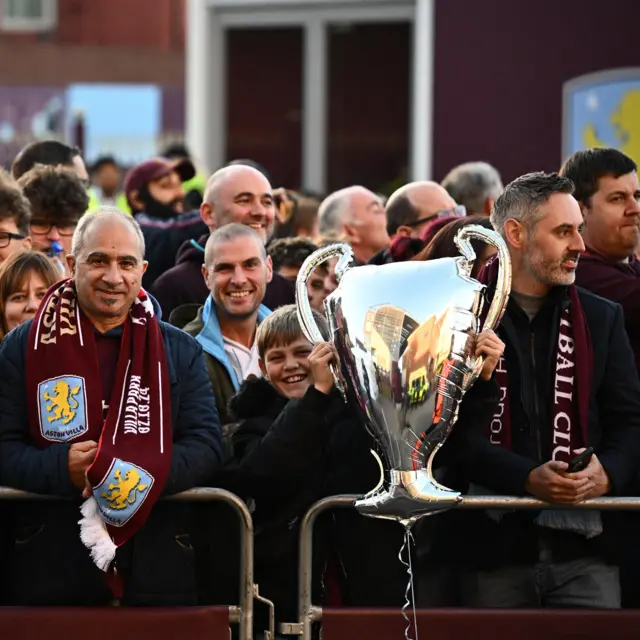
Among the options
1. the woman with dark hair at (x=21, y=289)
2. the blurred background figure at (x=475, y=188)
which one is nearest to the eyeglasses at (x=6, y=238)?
the woman with dark hair at (x=21, y=289)

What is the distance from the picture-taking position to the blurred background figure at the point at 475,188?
726cm

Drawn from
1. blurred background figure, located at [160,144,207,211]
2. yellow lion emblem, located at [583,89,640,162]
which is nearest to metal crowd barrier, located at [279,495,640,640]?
blurred background figure, located at [160,144,207,211]

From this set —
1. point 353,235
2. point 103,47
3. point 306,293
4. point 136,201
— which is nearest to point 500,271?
point 306,293

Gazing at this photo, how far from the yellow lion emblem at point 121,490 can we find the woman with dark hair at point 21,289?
42.5 inches

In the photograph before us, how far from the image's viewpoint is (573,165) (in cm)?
527

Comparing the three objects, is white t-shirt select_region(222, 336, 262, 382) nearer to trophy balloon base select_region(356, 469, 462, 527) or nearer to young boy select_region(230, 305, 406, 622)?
young boy select_region(230, 305, 406, 622)

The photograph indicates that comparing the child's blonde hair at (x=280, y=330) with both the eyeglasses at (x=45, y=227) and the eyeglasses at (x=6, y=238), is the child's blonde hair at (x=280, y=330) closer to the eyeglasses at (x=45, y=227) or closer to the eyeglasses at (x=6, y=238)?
the eyeglasses at (x=6, y=238)

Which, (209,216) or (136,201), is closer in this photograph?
(209,216)

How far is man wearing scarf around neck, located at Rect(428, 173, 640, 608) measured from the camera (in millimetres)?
4523

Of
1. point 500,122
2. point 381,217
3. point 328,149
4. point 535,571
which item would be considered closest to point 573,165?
point 535,571

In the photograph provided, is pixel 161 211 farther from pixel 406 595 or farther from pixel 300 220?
pixel 406 595

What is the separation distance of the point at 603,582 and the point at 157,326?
151 centimetres

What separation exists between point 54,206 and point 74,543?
2.11 m

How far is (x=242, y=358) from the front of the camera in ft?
17.3
